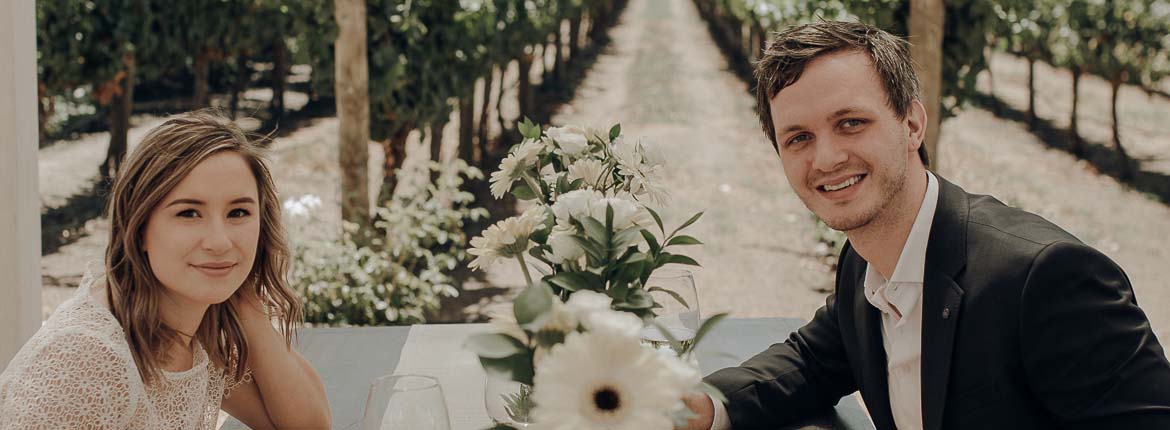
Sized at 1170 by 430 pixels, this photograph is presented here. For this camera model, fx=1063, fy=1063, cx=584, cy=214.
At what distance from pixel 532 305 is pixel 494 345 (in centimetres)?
6

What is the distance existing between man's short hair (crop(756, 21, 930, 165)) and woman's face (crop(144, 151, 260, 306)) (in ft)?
3.01

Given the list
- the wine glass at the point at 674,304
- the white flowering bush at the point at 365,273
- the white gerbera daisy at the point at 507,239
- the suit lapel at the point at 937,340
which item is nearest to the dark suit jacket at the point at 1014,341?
the suit lapel at the point at 937,340

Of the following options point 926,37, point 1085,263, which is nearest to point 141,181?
point 1085,263

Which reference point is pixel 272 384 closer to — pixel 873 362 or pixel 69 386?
pixel 69 386

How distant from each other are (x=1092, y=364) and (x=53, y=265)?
7.62m

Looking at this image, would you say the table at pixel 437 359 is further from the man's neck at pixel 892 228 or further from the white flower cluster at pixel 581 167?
the white flower cluster at pixel 581 167

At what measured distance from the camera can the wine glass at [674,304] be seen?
1.60 metres

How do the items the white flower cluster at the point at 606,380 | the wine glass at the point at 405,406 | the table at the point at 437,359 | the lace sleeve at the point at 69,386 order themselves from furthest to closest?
the table at the point at 437,359 < the lace sleeve at the point at 69,386 < the wine glass at the point at 405,406 < the white flower cluster at the point at 606,380

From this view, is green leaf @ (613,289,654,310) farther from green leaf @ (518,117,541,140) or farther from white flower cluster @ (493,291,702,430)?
green leaf @ (518,117,541,140)

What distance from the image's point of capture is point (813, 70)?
183 cm

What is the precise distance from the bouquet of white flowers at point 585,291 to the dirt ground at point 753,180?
4536mm

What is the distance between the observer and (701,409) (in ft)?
6.07

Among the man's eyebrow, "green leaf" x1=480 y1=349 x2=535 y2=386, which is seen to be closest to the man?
the man's eyebrow

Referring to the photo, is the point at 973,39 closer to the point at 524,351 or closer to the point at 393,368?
the point at 393,368
